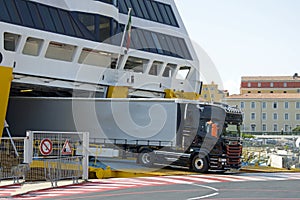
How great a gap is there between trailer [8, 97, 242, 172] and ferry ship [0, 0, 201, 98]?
106 inches

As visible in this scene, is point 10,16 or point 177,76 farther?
point 177,76

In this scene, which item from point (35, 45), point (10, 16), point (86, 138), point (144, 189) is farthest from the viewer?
point (35, 45)

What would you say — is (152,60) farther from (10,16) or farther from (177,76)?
(10,16)

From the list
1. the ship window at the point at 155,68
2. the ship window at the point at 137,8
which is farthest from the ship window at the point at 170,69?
the ship window at the point at 137,8

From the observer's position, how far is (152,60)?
102ft

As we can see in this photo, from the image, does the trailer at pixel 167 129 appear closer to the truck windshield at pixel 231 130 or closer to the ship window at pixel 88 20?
the truck windshield at pixel 231 130

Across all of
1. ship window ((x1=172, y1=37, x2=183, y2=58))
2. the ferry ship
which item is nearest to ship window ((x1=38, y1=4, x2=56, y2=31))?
the ferry ship

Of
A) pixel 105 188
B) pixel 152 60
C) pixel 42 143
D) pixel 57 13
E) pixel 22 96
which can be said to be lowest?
A: pixel 105 188

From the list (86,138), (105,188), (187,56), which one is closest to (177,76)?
(187,56)

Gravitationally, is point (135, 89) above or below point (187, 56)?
below

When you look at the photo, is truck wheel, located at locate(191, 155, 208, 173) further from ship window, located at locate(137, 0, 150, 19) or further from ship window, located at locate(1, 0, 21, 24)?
ship window, located at locate(137, 0, 150, 19)

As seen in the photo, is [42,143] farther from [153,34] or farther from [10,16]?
[153,34]

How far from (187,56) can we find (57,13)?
409 inches

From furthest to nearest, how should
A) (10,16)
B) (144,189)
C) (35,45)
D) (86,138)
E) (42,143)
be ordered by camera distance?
(35,45) < (10,16) < (86,138) < (42,143) < (144,189)
